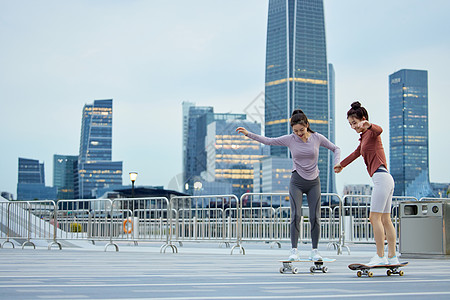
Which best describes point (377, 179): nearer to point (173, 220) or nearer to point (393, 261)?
point (393, 261)

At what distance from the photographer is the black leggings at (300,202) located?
22.9 feet

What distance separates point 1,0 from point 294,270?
40266mm

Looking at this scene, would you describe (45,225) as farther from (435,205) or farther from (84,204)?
(435,205)

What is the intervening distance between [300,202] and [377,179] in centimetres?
86

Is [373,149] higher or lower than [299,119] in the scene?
lower

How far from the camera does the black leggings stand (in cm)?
698

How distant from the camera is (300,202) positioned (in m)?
6.96

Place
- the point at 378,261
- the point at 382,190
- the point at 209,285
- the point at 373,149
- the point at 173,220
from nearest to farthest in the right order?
the point at 209,285
the point at 378,261
the point at 382,190
the point at 373,149
the point at 173,220

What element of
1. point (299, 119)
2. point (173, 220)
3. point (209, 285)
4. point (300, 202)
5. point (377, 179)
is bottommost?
point (209, 285)

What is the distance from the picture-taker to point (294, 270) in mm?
6547

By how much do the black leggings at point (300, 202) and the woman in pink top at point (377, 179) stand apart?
391mm

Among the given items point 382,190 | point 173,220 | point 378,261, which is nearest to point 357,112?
point 382,190

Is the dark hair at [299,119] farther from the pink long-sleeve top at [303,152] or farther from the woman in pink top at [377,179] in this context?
the woman in pink top at [377,179]

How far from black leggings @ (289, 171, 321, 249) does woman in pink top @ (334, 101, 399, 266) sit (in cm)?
39
